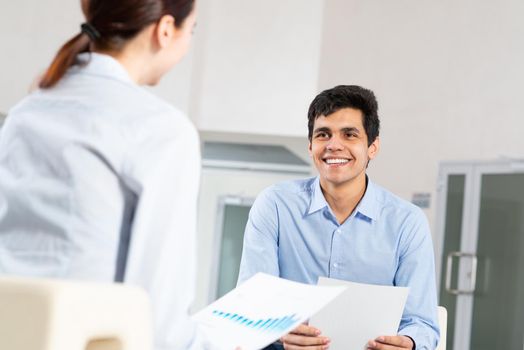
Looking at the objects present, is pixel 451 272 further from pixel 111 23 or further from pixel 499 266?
pixel 111 23

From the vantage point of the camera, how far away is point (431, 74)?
7691 mm

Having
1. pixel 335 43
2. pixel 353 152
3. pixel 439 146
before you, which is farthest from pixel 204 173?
pixel 353 152

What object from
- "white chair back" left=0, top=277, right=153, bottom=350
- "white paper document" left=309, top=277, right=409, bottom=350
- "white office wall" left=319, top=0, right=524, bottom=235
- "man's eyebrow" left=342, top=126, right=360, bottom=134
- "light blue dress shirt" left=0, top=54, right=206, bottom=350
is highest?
"white office wall" left=319, top=0, right=524, bottom=235

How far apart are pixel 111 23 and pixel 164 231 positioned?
1.09 ft

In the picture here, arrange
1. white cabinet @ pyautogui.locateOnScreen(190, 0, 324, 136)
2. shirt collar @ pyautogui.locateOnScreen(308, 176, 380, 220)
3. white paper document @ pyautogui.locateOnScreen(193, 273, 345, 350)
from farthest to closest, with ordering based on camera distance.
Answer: white cabinet @ pyautogui.locateOnScreen(190, 0, 324, 136) → shirt collar @ pyautogui.locateOnScreen(308, 176, 380, 220) → white paper document @ pyautogui.locateOnScreen(193, 273, 345, 350)

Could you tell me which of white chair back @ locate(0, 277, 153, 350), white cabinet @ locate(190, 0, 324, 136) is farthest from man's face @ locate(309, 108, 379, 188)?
white cabinet @ locate(190, 0, 324, 136)

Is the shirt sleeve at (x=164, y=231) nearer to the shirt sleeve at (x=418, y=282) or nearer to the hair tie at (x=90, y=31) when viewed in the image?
the hair tie at (x=90, y=31)

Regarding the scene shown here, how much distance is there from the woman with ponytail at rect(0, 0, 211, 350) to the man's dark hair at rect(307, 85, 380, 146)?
163cm

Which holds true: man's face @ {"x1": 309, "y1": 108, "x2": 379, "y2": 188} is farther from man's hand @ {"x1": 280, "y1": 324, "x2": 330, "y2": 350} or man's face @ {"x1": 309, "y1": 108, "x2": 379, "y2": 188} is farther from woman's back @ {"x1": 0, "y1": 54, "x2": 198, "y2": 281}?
woman's back @ {"x1": 0, "y1": 54, "x2": 198, "y2": 281}

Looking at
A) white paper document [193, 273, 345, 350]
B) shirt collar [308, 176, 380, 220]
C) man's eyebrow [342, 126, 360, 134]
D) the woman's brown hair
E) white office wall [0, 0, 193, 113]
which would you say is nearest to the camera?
the woman's brown hair

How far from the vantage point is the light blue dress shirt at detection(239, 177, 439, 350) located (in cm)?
254

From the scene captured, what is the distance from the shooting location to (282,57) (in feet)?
29.4

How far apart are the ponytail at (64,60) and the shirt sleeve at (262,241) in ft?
4.32

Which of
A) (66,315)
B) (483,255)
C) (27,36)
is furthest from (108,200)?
(27,36)
